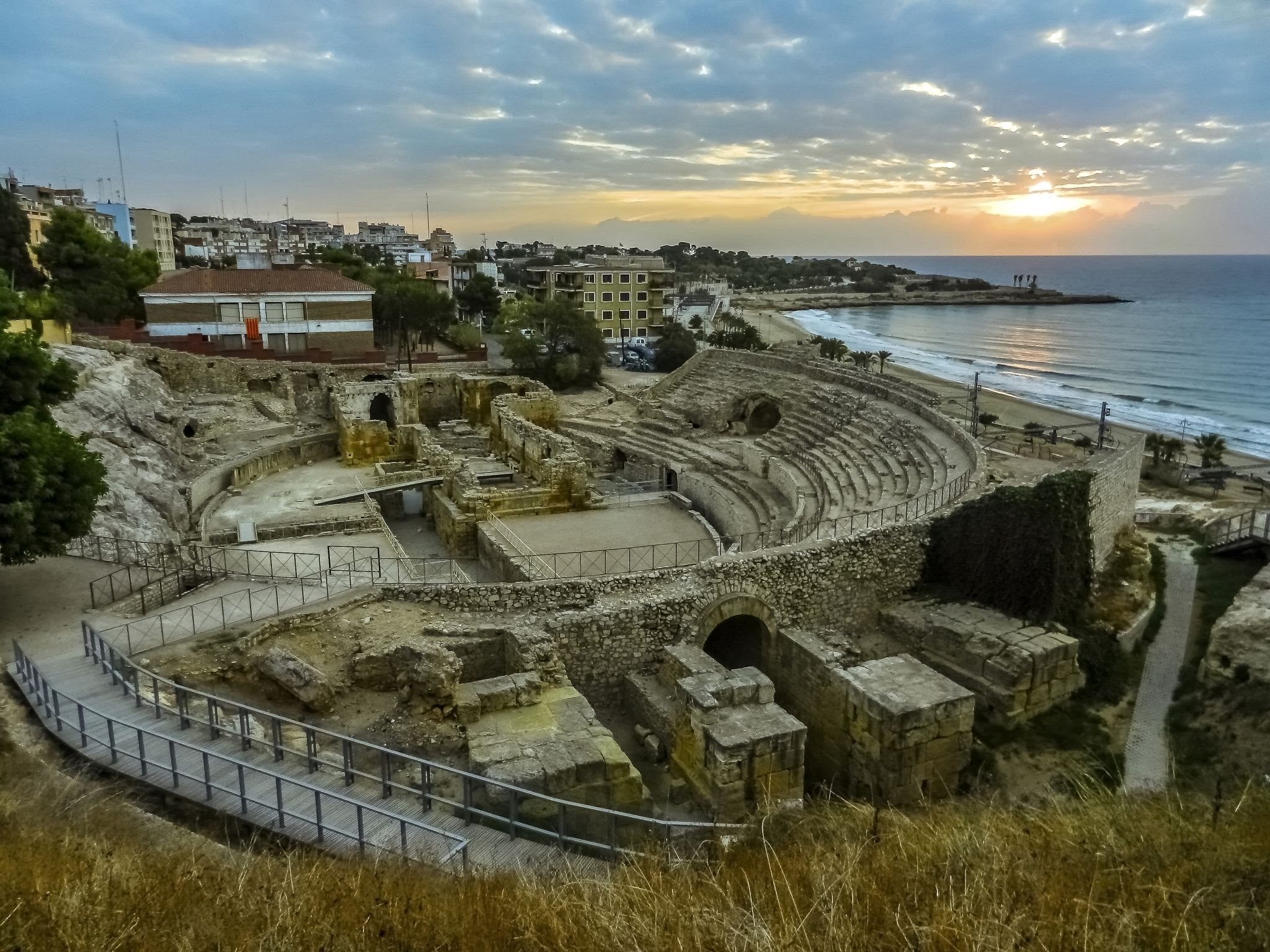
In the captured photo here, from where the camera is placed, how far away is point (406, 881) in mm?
6961

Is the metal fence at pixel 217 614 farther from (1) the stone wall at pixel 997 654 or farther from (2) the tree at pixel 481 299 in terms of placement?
(2) the tree at pixel 481 299

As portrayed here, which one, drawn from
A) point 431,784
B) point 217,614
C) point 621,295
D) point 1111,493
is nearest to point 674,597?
point 431,784

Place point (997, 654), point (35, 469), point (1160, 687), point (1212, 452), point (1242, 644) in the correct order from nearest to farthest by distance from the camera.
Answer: point (35, 469)
point (1242, 644)
point (997, 654)
point (1160, 687)
point (1212, 452)

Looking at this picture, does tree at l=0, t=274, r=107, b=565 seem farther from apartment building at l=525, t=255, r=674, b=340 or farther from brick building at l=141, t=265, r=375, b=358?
apartment building at l=525, t=255, r=674, b=340

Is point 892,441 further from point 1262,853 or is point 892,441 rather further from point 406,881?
point 406,881

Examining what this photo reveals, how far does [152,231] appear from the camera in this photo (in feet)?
284

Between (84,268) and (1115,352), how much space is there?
8353cm

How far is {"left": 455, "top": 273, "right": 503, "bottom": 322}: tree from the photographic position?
65.1 meters

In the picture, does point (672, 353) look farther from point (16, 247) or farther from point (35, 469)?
point (35, 469)

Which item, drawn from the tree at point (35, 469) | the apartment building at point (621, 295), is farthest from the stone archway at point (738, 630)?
the apartment building at point (621, 295)

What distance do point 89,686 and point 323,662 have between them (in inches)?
120

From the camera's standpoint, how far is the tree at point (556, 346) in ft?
136

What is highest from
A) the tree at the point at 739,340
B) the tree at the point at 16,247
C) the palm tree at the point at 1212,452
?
the tree at the point at 16,247

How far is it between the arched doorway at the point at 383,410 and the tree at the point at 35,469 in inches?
705
